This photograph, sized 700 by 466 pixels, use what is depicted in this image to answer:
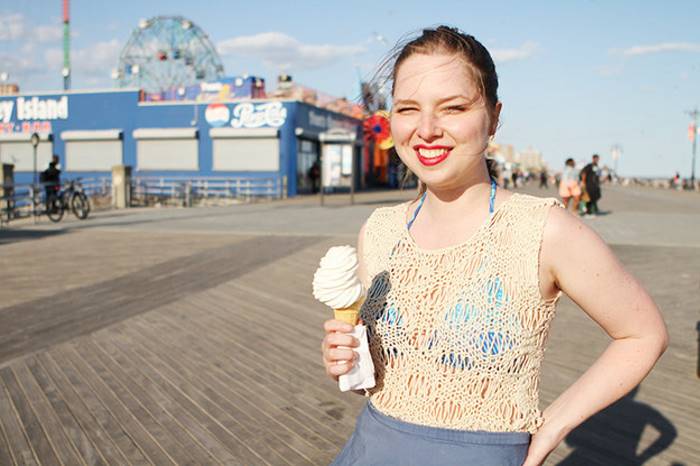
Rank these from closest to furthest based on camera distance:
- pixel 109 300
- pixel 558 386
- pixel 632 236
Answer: pixel 558 386 < pixel 109 300 < pixel 632 236

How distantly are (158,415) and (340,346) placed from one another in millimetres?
2825

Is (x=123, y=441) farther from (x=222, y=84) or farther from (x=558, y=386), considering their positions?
(x=222, y=84)

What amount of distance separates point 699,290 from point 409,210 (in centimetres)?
679

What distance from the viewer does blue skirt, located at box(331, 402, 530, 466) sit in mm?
1335

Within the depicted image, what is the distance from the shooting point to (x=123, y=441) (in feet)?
11.3

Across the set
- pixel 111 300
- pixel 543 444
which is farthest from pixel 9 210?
pixel 543 444

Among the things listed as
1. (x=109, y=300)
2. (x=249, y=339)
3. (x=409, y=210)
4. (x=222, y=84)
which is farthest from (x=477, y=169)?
(x=222, y=84)

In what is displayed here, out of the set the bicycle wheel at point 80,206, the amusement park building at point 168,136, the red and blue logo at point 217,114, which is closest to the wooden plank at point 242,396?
the bicycle wheel at point 80,206

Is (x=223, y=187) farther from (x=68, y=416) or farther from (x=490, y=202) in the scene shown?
(x=490, y=202)

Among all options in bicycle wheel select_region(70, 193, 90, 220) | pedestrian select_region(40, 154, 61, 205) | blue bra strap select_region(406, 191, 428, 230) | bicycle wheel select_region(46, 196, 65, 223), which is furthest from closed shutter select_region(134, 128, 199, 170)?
blue bra strap select_region(406, 191, 428, 230)

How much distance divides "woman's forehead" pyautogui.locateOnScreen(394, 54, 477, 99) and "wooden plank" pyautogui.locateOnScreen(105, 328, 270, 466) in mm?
2359

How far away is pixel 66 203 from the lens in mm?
16562

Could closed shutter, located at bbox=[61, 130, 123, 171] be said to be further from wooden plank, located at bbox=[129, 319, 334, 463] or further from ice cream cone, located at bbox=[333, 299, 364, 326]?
ice cream cone, located at bbox=[333, 299, 364, 326]

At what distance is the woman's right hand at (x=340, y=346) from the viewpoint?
130 cm
